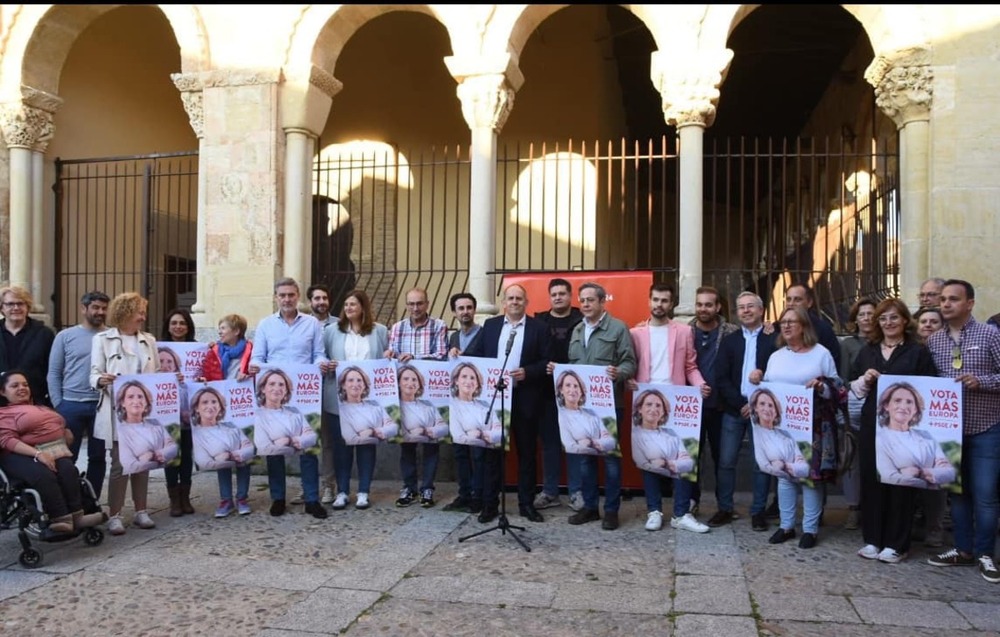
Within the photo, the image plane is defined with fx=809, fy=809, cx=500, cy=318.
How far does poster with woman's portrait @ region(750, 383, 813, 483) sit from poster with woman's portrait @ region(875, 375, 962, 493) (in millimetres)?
451

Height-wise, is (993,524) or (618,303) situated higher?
(618,303)

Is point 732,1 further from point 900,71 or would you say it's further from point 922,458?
point 922,458

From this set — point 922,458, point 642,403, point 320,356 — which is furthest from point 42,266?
point 922,458

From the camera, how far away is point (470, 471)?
6.75 m

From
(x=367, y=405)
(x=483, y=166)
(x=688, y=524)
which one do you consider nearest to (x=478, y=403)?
(x=367, y=405)

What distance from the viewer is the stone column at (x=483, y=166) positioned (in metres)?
8.77

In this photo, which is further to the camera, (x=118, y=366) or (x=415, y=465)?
(x=415, y=465)

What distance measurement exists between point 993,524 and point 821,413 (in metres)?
1.19

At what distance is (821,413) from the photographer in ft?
18.3

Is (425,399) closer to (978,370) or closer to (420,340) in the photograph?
(420,340)

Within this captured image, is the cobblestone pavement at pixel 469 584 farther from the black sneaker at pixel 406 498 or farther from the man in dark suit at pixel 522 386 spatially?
the black sneaker at pixel 406 498

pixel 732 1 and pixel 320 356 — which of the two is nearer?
pixel 320 356

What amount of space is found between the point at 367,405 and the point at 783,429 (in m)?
3.16

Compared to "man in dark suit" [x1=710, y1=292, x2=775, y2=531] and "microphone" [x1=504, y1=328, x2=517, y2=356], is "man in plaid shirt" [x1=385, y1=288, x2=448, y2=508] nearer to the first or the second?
"microphone" [x1=504, y1=328, x2=517, y2=356]
